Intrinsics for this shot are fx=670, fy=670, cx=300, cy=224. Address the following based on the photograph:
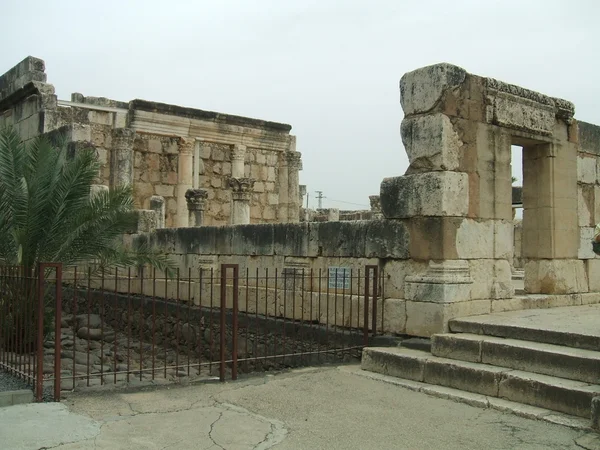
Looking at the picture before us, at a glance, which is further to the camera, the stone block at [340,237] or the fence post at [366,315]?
the stone block at [340,237]

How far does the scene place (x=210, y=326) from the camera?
8211mm

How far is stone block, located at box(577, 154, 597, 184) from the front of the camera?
958cm

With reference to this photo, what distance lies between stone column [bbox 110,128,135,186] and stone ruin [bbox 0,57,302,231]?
0.02 meters

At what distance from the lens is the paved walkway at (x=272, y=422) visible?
5.00 meters

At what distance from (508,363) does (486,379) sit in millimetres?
343

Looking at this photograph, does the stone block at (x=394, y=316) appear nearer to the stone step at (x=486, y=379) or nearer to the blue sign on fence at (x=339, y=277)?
the stone step at (x=486, y=379)

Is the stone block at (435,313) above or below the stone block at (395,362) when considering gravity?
above

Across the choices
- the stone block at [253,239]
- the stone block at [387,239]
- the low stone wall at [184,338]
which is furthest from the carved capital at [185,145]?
the stone block at [387,239]

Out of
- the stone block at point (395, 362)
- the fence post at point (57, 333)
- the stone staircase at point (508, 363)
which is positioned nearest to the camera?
the stone staircase at point (508, 363)

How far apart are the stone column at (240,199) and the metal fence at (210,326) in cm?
301

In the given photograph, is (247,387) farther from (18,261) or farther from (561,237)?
(561,237)

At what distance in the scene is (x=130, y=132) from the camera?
15984 millimetres

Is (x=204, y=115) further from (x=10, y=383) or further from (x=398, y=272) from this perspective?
(x=10, y=383)

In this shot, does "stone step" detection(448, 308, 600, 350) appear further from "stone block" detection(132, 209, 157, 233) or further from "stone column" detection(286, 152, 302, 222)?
"stone column" detection(286, 152, 302, 222)
